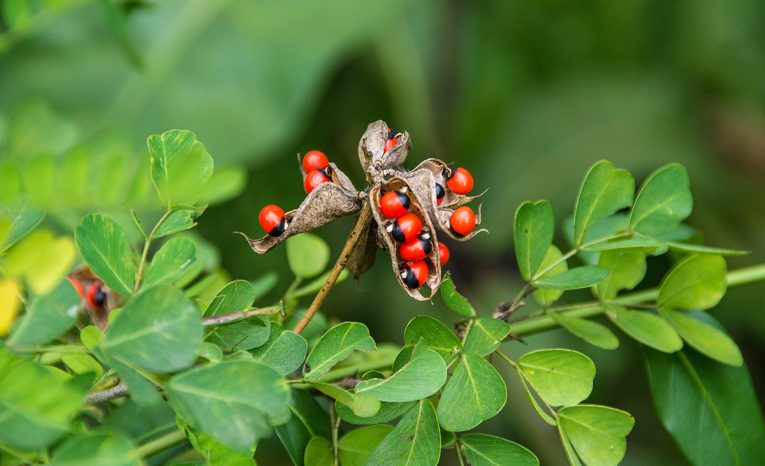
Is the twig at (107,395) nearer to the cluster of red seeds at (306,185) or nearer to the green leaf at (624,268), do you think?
the cluster of red seeds at (306,185)

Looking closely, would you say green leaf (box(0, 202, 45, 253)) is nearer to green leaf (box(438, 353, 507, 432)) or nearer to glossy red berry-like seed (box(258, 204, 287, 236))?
glossy red berry-like seed (box(258, 204, 287, 236))

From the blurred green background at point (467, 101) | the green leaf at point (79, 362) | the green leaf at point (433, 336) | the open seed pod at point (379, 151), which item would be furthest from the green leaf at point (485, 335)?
the blurred green background at point (467, 101)

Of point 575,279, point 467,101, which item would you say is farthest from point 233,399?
point 467,101

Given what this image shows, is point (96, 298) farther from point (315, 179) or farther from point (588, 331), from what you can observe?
point (588, 331)

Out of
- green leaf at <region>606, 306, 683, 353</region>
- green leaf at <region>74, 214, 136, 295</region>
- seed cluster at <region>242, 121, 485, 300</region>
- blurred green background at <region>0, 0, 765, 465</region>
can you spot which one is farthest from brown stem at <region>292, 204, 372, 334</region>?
blurred green background at <region>0, 0, 765, 465</region>

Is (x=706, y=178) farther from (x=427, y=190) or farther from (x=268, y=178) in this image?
(x=427, y=190)

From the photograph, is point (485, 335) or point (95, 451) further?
point (485, 335)

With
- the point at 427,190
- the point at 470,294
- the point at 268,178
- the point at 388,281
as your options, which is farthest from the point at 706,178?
the point at 427,190
